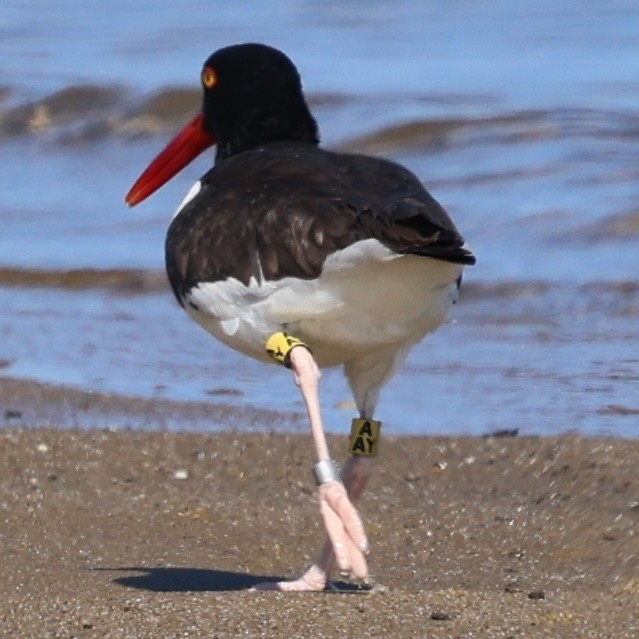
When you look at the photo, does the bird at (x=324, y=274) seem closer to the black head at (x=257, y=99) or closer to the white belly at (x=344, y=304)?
the white belly at (x=344, y=304)

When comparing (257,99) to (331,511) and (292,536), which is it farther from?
(331,511)

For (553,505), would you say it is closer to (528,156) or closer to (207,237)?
(207,237)

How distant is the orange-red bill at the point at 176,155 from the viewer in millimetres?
5469

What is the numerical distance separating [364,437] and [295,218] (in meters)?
0.71

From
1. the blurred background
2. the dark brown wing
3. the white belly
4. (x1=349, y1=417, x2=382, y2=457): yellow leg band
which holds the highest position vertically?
the dark brown wing

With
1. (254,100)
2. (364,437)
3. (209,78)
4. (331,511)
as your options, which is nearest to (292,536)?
(364,437)

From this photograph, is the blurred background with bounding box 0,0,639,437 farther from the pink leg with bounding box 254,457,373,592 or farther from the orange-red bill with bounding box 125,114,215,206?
the pink leg with bounding box 254,457,373,592

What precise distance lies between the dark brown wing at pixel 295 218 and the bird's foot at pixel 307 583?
738 mm

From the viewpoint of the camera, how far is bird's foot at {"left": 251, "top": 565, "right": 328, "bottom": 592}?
4258mm

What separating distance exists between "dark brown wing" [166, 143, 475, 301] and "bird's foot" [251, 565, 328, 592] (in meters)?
0.74

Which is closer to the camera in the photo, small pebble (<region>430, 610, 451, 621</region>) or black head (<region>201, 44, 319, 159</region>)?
small pebble (<region>430, 610, 451, 621</region>)

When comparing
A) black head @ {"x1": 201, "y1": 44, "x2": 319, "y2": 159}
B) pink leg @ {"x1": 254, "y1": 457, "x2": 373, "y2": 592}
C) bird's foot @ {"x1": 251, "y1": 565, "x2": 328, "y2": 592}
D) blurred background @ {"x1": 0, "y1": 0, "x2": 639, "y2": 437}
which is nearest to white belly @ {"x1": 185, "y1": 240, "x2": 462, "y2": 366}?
pink leg @ {"x1": 254, "y1": 457, "x2": 373, "y2": 592}

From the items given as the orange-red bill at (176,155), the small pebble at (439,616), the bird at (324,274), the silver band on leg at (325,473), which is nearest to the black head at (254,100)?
the orange-red bill at (176,155)

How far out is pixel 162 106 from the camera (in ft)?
41.8
